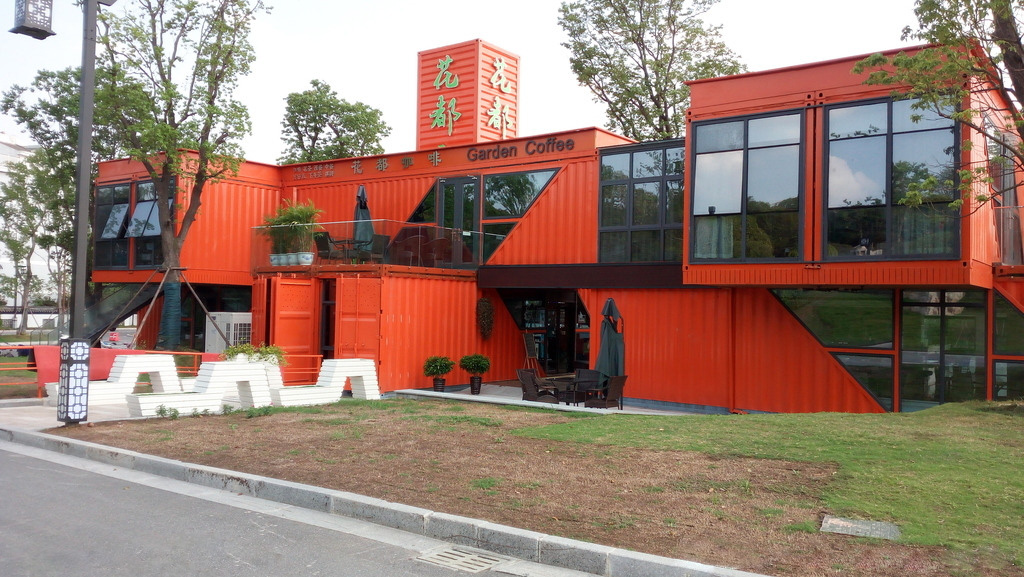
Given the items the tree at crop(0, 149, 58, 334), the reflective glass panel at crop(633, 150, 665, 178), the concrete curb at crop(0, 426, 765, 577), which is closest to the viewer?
the concrete curb at crop(0, 426, 765, 577)

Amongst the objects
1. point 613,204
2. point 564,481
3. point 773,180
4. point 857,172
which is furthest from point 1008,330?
point 564,481

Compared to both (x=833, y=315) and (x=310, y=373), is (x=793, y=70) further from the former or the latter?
(x=310, y=373)

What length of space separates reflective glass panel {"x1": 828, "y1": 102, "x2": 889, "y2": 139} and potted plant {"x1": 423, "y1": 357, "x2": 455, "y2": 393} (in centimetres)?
949

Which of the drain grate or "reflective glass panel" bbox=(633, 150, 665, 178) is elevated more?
"reflective glass panel" bbox=(633, 150, 665, 178)

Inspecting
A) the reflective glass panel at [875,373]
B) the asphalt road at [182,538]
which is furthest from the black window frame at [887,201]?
the asphalt road at [182,538]

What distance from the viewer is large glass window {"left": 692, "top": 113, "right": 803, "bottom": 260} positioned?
14.1 meters

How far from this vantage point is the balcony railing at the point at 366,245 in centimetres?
1778

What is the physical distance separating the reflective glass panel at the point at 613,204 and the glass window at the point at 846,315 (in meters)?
4.31

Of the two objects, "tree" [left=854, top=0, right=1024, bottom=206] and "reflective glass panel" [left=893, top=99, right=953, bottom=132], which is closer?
"tree" [left=854, top=0, right=1024, bottom=206]

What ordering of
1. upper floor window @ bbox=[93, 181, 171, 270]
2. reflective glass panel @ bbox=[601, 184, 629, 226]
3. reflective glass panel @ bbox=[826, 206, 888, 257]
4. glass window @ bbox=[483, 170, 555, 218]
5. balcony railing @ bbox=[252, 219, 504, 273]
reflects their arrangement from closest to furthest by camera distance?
reflective glass panel @ bbox=[826, 206, 888, 257] → balcony railing @ bbox=[252, 219, 504, 273] → reflective glass panel @ bbox=[601, 184, 629, 226] → glass window @ bbox=[483, 170, 555, 218] → upper floor window @ bbox=[93, 181, 171, 270]

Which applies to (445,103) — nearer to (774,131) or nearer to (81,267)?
(774,131)

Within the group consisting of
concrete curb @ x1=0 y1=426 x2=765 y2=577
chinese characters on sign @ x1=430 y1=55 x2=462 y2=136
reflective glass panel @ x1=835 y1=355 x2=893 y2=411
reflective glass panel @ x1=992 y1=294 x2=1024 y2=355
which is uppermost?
chinese characters on sign @ x1=430 y1=55 x2=462 y2=136

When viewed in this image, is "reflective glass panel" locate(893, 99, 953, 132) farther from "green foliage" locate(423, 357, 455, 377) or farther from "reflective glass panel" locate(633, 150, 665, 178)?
"green foliage" locate(423, 357, 455, 377)

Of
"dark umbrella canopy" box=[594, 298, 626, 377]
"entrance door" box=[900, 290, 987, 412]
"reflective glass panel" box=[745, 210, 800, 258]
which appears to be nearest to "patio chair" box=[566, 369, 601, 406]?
"dark umbrella canopy" box=[594, 298, 626, 377]
